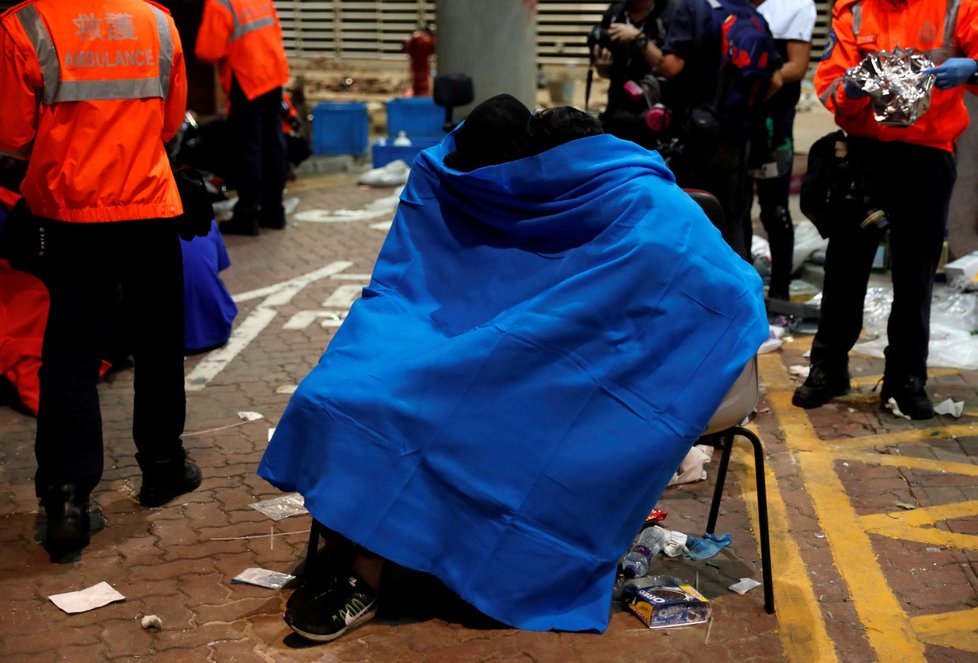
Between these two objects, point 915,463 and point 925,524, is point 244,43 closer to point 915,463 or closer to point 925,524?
point 915,463

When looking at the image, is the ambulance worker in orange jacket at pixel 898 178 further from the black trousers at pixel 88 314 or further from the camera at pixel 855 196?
the black trousers at pixel 88 314

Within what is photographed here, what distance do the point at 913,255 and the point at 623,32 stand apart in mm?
2281

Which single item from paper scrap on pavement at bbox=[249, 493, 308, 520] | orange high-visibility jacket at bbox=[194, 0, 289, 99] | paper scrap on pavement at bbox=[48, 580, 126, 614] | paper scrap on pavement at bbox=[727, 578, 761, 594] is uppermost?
orange high-visibility jacket at bbox=[194, 0, 289, 99]

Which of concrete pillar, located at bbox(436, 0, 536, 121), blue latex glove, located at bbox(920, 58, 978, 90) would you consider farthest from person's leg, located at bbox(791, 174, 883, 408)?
concrete pillar, located at bbox(436, 0, 536, 121)

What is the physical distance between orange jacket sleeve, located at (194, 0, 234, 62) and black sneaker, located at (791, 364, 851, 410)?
201 inches

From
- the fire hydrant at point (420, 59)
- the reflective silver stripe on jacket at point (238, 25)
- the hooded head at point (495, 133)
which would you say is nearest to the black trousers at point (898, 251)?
the hooded head at point (495, 133)

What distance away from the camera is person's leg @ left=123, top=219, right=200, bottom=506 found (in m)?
4.42

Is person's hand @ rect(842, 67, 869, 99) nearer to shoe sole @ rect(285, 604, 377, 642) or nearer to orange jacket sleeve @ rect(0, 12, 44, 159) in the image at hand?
shoe sole @ rect(285, 604, 377, 642)

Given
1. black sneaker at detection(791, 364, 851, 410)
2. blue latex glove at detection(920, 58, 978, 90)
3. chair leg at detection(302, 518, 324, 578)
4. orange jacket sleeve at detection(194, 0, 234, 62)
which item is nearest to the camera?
chair leg at detection(302, 518, 324, 578)

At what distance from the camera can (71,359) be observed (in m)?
4.27

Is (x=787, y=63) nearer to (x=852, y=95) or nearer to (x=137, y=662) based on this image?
(x=852, y=95)

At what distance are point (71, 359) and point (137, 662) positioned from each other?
3.94 feet

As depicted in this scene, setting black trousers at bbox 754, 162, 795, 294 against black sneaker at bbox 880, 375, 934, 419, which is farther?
black trousers at bbox 754, 162, 795, 294

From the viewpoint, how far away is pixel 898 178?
5410 millimetres
